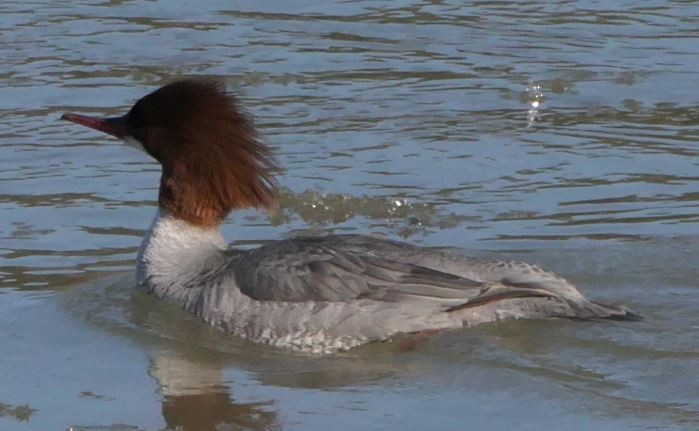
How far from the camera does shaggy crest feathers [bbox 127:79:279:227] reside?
32.2 feet

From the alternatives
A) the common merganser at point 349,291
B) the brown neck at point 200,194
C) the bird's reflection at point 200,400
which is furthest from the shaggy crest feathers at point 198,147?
the bird's reflection at point 200,400

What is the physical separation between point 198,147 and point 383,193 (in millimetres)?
1899

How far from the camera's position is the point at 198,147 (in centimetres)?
985

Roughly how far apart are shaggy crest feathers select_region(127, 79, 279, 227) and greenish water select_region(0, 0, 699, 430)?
640 mm

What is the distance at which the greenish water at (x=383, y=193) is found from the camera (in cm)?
811

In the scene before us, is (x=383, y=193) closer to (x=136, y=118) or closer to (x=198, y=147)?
(x=198, y=147)

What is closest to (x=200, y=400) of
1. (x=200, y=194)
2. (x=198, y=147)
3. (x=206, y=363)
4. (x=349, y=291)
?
(x=206, y=363)

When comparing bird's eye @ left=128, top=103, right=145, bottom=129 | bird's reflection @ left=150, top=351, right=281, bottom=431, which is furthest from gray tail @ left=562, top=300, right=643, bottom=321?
bird's eye @ left=128, top=103, right=145, bottom=129

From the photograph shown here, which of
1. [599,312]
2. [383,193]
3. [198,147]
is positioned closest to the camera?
[599,312]

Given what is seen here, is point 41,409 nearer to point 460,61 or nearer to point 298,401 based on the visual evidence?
point 298,401

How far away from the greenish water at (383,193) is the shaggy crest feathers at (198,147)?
0.64m

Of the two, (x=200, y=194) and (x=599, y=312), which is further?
(x=200, y=194)

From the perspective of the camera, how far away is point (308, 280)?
359 inches

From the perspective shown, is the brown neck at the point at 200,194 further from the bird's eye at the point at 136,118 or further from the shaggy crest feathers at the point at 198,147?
the bird's eye at the point at 136,118
